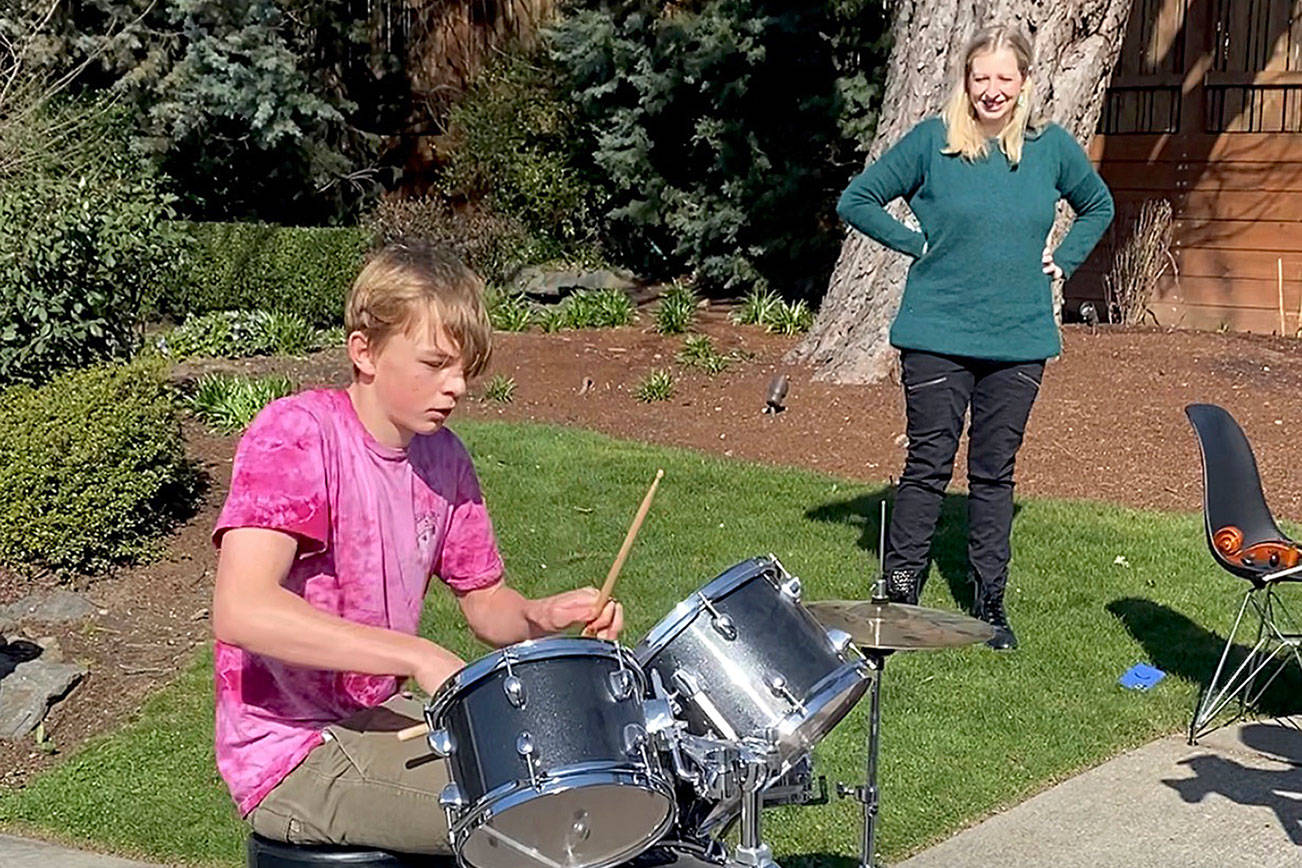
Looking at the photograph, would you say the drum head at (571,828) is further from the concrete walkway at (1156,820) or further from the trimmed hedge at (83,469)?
the trimmed hedge at (83,469)

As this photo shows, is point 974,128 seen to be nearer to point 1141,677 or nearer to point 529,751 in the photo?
point 1141,677

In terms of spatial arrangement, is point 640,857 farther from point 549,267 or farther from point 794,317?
point 549,267

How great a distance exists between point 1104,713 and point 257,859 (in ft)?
10.7

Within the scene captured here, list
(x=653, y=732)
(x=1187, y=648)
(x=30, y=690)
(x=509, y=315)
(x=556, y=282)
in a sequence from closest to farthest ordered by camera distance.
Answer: (x=653, y=732)
(x=1187, y=648)
(x=30, y=690)
(x=509, y=315)
(x=556, y=282)

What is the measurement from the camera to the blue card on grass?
550 centimetres

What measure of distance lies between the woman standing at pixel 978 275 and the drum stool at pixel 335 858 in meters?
3.03

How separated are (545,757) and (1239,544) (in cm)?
304

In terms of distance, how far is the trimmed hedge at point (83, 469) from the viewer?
6.86 m

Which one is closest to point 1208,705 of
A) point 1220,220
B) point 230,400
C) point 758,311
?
point 230,400

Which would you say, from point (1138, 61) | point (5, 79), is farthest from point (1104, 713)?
point (5, 79)

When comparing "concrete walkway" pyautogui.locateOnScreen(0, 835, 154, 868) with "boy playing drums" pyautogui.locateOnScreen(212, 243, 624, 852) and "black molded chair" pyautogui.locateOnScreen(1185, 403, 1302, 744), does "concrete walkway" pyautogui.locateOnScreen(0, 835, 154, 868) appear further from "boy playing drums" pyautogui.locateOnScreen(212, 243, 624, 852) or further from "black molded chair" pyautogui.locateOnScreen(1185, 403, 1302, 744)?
"black molded chair" pyautogui.locateOnScreen(1185, 403, 1302, 744)

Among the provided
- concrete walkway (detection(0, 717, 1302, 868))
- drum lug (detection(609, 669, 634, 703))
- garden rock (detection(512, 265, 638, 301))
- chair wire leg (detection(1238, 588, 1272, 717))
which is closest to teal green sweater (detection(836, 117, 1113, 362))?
chair wire leg (detection(1238, 588, 1272, 717))

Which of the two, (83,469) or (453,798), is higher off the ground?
→ (453,798)

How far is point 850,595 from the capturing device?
20.6 ft
